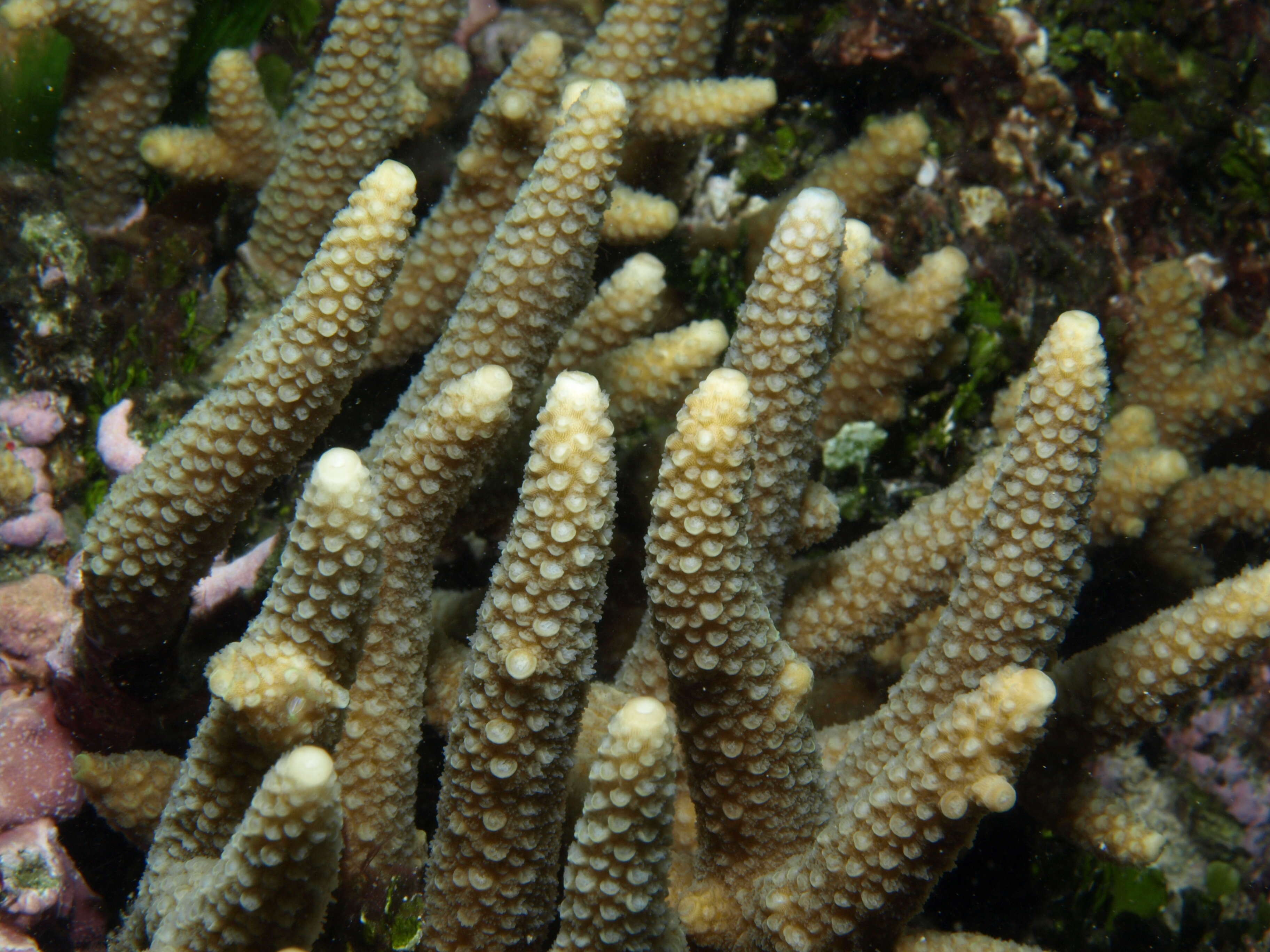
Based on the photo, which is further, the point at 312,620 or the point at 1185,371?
the point at 1185,371

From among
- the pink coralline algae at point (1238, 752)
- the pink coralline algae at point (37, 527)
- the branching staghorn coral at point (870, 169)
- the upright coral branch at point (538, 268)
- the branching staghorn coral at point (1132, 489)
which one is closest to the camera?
the upright coral branch at point (538, 268)

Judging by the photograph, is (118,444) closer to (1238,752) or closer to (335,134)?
(335,134)

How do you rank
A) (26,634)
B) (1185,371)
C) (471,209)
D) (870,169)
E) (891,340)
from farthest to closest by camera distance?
(1185,371) → (870,169) → (891,340) → (471,209) → (26,634)

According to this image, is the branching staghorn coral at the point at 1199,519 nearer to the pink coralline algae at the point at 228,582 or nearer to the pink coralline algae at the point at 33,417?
the pink coralline algae at the point at 228,582

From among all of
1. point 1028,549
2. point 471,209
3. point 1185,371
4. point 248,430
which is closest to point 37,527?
point 248,430

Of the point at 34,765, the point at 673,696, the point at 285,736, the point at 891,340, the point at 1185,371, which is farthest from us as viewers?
the point at 1185,371

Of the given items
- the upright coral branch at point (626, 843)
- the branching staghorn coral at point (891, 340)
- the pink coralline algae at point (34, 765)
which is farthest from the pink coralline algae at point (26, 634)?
the branching staghorn coral at point (891, 340)

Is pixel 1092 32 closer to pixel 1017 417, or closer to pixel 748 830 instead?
pixel 1017 417
